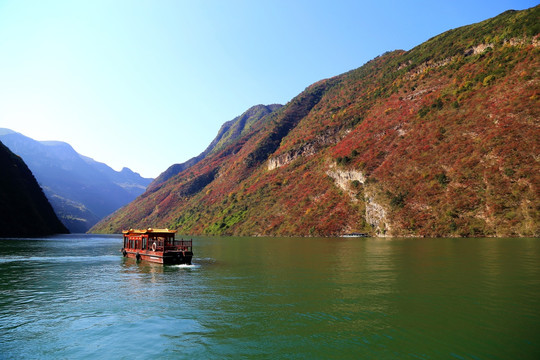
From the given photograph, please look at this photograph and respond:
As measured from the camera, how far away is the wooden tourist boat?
4419cm

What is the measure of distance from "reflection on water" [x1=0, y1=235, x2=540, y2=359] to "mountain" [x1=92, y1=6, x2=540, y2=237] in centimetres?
5811

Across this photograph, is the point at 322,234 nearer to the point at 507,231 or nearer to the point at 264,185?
the point at 507,231

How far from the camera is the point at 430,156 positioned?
104 metres

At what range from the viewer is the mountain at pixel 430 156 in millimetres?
81625

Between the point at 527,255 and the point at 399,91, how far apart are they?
5351 inches

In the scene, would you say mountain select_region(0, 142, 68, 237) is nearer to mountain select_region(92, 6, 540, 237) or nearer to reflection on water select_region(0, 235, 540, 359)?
mountain select_region(92, 6, 540, 237)

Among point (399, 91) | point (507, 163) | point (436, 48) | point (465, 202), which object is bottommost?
point (465, 202)

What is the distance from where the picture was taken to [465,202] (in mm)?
84250

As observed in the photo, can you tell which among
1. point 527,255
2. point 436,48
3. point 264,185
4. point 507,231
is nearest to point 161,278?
point 527,255

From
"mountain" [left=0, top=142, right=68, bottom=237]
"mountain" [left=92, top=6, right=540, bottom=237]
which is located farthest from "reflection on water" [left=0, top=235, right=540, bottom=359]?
"mountain" [left=0, top=142, right=68, bottom=237]

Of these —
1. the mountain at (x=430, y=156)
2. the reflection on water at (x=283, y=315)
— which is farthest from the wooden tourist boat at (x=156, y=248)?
the mountain at (x=430, y=156)

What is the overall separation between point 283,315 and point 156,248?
35.0 m

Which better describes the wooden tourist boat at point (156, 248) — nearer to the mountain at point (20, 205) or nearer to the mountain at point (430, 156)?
the mountain at point (430, 156)

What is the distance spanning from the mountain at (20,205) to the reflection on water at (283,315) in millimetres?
116789
